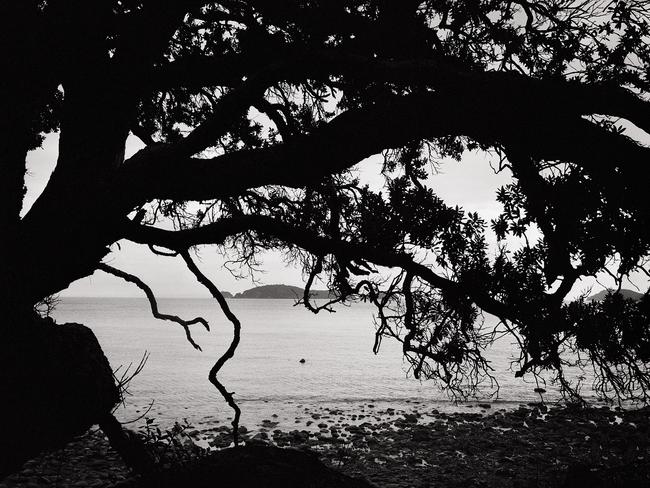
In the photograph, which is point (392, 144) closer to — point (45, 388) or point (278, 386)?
point (45, 388)

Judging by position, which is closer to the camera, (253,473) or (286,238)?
(253,473)

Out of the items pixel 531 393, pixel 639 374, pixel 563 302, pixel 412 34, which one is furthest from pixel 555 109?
pixel 531 393

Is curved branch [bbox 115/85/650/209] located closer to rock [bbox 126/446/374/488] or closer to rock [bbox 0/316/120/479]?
rock [bbox 0/316/120/479]

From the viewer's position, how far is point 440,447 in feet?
42.8

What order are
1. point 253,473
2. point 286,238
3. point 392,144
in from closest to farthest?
point 392,144 → point 253,473 → point 286,238

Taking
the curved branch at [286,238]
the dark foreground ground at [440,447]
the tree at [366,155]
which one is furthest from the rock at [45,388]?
the dark foreground ground at [440,447]

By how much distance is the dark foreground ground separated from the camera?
33.6 ft

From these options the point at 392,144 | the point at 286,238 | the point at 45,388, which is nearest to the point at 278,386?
the point at 286,238

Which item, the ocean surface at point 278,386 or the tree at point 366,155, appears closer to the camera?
the tree at point 366,155

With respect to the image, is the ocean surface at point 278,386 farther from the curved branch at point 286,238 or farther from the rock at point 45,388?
the rock at point 45,388

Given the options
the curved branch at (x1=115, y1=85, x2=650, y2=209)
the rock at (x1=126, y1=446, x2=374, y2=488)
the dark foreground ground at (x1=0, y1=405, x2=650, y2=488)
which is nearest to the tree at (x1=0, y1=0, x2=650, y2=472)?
the curved branch at (x1=115, y1=85, x2=650, y2=209)

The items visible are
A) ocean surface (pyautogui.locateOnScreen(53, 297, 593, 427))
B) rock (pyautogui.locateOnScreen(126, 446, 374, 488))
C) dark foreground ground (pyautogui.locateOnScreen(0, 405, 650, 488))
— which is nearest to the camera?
rock (pyautogui.locateOnScreen(126, 446, 374, 488))

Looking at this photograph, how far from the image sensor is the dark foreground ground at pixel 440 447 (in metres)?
10.2

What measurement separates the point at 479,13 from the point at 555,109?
3.33 meters
